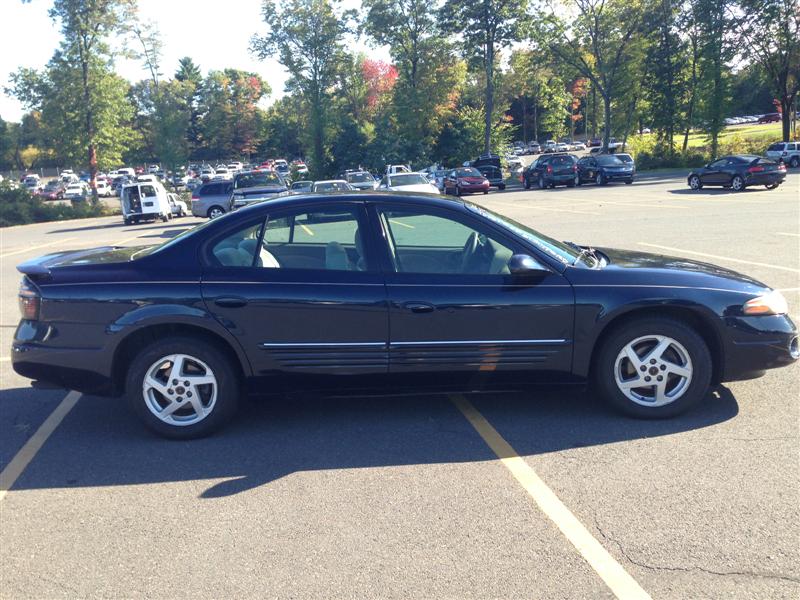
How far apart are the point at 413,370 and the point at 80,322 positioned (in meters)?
2.17

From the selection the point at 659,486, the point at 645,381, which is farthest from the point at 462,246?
the point at 659,486

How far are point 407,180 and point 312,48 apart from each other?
117 feet

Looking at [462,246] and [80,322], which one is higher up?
[462,246]

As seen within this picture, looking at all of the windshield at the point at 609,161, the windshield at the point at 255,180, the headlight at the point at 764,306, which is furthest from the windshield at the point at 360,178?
the headlight at the point at 764,306

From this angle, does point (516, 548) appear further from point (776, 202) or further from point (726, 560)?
point (776, 202)

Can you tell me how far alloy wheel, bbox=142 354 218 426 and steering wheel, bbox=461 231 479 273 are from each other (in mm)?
1809

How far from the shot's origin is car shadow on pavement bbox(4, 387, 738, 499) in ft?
14.2

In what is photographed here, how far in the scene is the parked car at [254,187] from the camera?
24.2 m

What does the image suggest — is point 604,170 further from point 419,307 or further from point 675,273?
point 419,307

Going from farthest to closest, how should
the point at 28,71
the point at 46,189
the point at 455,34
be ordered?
1. the point at 46,189
2. the point at 455,34
3. the point at 28,71

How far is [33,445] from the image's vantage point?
4.82m

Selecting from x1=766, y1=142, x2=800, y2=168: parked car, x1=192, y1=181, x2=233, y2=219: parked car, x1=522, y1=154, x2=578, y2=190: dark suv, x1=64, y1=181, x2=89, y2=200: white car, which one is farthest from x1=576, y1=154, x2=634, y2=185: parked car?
x1=64, y1=181, x2=89, y2=200: white car

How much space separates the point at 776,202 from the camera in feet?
69.1

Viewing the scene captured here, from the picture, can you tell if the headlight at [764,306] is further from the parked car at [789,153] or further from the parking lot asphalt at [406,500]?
the parked car at [789,153]
